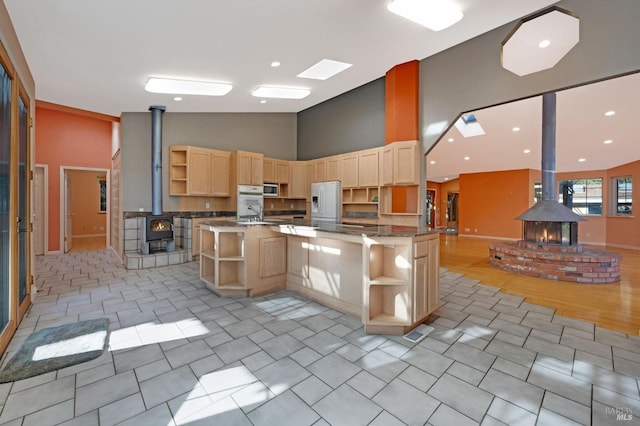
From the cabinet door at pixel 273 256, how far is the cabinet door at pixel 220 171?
3167 millimetres

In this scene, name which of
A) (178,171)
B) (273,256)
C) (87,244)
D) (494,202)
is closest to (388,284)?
(273,256)

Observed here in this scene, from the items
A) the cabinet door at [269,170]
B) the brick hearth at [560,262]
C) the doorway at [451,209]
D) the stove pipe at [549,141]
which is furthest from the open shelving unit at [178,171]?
the doorway at [451,209]

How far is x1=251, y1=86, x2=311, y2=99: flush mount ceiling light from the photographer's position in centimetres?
544

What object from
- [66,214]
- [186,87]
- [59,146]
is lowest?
[66,214]

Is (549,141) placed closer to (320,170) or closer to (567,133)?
(567,133)

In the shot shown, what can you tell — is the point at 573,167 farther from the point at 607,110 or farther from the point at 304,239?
the point at 304,239

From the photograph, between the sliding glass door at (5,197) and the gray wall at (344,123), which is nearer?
the sliding glass door at (5,197)

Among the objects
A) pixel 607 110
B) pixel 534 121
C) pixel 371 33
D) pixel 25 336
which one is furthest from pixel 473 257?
pixel 25 336

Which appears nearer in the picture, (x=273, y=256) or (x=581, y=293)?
(x=273, y=256)

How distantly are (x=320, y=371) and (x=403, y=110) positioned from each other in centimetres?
473

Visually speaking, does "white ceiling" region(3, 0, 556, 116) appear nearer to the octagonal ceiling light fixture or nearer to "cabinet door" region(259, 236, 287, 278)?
the octagonal ceiling light fixture

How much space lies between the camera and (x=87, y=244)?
8047mm

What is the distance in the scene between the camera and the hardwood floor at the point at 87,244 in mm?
7249

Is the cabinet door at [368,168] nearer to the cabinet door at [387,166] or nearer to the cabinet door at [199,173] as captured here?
the cabinet door at [387,166]
